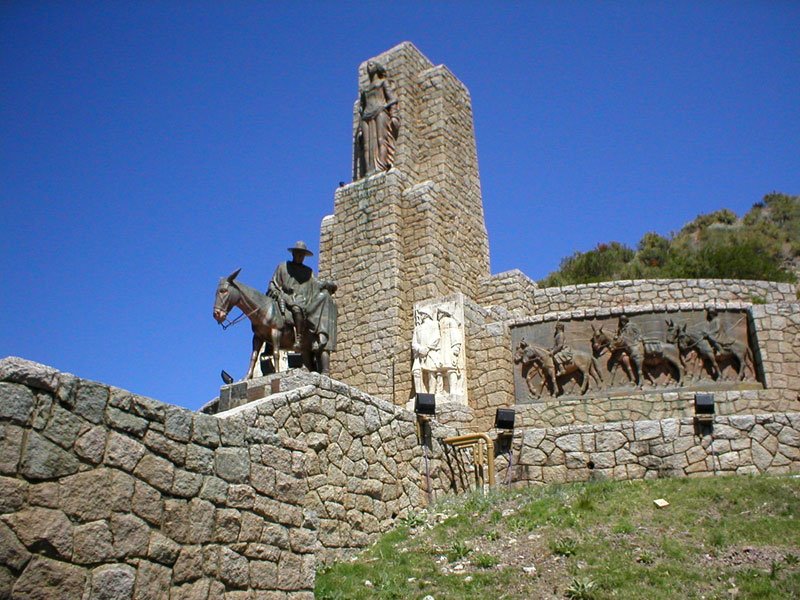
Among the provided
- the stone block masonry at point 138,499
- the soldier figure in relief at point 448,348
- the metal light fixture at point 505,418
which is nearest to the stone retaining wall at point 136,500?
the stone block masonry at point 138,499

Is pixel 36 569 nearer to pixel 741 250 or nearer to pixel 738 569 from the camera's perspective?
pixel 738 569

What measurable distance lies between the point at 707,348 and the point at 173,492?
33.4 ft

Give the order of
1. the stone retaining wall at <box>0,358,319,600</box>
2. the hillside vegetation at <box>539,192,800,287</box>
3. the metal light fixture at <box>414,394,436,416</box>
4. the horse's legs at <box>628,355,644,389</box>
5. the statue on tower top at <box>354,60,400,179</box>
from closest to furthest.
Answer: the stone retaining wall at <box>0,358,319,600</box> → the metal light fixture at <box>414,394,436,416</box> → the horse's legs at <box>628,355,644,389</box> → the statue on tower top at <box>354,60,400,179</box> → the hillside vegetation at <box>539,192,800,287</box>

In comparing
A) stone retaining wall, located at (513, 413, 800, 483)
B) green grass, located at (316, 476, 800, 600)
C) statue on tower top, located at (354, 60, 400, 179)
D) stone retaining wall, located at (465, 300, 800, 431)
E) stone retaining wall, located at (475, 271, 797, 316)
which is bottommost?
green grass, located at (316, 476, 800, 600)

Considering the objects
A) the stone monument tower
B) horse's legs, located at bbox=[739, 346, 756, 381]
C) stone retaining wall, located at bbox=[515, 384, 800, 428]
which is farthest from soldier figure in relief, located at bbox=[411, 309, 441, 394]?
horse's legs, located at bbox=[739, 346, 756, 381]

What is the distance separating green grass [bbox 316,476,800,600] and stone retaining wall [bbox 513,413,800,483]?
72 centimetres

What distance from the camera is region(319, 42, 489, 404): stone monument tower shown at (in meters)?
16.1

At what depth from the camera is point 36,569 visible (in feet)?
14.9

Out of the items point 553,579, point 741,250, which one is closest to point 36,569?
point 553,579

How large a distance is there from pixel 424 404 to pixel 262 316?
10.2 ft

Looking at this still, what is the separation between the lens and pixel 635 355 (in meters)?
13.3

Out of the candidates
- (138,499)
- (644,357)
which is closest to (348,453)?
(138,499)

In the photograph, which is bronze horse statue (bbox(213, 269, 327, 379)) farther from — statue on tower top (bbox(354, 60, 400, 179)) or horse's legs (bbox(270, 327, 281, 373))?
statue on tower top (bbox(354, 60, 400, 179))

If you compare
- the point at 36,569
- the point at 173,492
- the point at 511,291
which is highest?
the point at 511,291
